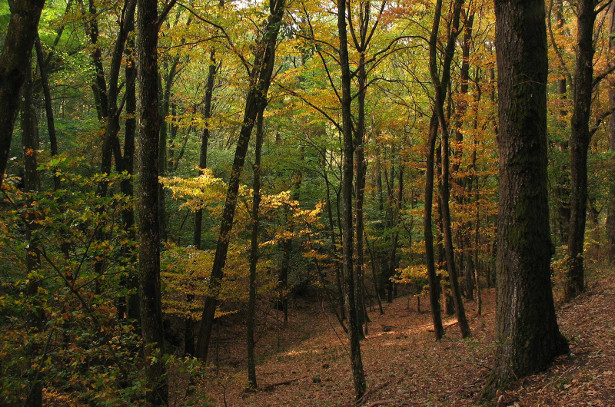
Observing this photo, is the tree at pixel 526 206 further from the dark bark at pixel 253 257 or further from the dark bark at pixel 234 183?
the dark bark at pixel 253 257

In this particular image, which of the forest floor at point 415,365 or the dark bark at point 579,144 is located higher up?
the dark bark at point 579,144

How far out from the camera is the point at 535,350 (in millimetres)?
4676

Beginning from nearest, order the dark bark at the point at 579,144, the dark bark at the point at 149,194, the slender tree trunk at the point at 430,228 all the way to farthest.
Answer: the dark bark at the point at 149,194 < the dark bark at the point at 579,144 < the slender tree trunk at the point at 430,228

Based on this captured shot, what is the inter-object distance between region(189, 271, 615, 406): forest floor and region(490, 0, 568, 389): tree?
33 centimetres

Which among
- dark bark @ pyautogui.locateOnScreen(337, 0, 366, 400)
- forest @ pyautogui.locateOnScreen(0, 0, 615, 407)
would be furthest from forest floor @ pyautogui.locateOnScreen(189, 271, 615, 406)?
dark bark @ pyautogui.locateOnScreen(337, 0, 366, 400)

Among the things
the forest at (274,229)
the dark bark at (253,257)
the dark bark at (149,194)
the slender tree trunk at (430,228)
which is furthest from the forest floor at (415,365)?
the slender tree trunk at (430,228)

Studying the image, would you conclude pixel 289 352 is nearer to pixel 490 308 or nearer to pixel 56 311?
pixel 490 308

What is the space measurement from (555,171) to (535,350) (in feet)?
39.1

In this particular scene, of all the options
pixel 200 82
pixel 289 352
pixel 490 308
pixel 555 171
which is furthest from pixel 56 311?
pixel 200 82

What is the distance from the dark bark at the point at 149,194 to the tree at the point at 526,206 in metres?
4.27

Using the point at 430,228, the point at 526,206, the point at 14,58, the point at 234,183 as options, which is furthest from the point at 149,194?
the point at 430,228

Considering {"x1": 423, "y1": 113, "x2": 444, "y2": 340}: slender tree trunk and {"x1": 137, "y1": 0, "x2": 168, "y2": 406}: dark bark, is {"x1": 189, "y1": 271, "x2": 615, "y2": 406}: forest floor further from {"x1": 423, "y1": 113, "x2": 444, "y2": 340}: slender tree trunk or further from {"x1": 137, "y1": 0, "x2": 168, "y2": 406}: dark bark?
{"x1": 423, "y1": 113, "x2": 444, "y2": 340}: slender tree trunk

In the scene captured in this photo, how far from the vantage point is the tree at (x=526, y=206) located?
184 inches

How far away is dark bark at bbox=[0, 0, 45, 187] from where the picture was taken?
318 cm
